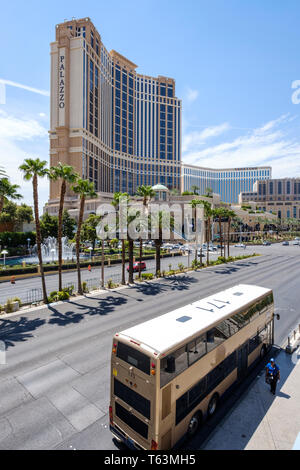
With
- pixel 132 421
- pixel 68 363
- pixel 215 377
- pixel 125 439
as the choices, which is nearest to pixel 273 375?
pixel 215 377

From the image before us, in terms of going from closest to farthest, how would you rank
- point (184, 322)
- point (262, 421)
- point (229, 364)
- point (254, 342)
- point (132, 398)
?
1. point (132, 398)
2. point (262, 421)
3. point (184, 322)
4. point (229, 364)
5. point (254, 342)

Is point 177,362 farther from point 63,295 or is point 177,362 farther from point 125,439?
point 63,295

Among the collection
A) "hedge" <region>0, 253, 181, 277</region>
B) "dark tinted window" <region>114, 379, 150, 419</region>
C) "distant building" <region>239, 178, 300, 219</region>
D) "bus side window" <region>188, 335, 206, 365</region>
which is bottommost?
"hedge" <region>0, 253, 181, 277</region>

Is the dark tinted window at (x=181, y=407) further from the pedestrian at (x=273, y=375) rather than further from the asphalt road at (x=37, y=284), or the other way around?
the asphalt road at (x=37, y=284)

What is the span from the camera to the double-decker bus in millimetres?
6613

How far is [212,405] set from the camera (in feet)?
28.9

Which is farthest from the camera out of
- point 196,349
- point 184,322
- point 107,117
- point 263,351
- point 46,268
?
point 107,117

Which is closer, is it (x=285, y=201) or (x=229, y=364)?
(x=229, y=364)

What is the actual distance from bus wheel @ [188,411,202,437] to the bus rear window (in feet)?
9.27

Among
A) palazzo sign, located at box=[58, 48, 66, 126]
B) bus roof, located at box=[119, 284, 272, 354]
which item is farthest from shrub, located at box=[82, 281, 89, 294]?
palazzo sign, located at box=[58, 48, 66, 126]

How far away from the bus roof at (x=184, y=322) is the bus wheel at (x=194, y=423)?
8.76 ft

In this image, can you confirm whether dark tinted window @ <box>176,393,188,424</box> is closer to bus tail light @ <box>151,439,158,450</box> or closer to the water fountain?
bus tail light @ <box>151,439,158,450</box>

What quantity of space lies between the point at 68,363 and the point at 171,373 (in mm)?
7252
